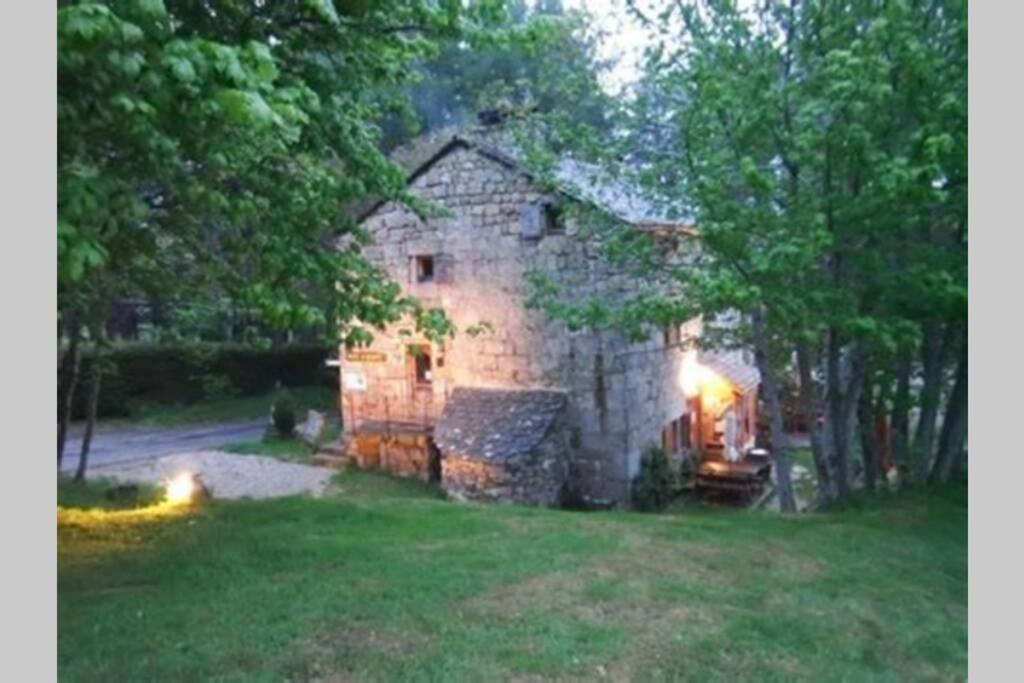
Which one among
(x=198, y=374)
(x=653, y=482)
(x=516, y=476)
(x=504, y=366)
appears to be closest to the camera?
(x=516, y=476)

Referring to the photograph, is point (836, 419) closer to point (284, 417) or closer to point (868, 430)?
point (868, 430)

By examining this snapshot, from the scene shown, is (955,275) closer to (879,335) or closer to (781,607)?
(879,335)

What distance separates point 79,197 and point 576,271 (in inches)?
436

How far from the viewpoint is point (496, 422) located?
13.8 meters

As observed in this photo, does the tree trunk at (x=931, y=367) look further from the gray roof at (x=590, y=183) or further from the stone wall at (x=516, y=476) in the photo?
the stone wall at (x=516, y=476)

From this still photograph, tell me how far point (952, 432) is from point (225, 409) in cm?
1943

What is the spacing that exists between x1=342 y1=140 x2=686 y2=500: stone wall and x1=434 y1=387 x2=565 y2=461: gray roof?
250 millimetres

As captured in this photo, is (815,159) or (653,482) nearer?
(815,159)

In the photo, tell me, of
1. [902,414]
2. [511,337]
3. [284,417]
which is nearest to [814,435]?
[902,414]

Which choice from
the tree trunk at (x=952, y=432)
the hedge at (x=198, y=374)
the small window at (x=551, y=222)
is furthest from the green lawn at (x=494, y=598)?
the hedge at (x=198, y=374)

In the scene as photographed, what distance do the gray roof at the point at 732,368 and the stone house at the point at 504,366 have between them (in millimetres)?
2009

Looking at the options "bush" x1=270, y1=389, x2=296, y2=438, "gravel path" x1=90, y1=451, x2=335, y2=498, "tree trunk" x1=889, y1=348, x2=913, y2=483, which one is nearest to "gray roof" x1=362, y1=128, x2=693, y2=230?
"tree trunk" x1=889, y1=348, x2=913, y2=483

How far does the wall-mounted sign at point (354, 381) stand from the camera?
16266mm

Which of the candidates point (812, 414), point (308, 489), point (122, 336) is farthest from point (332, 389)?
point (812, 414)
